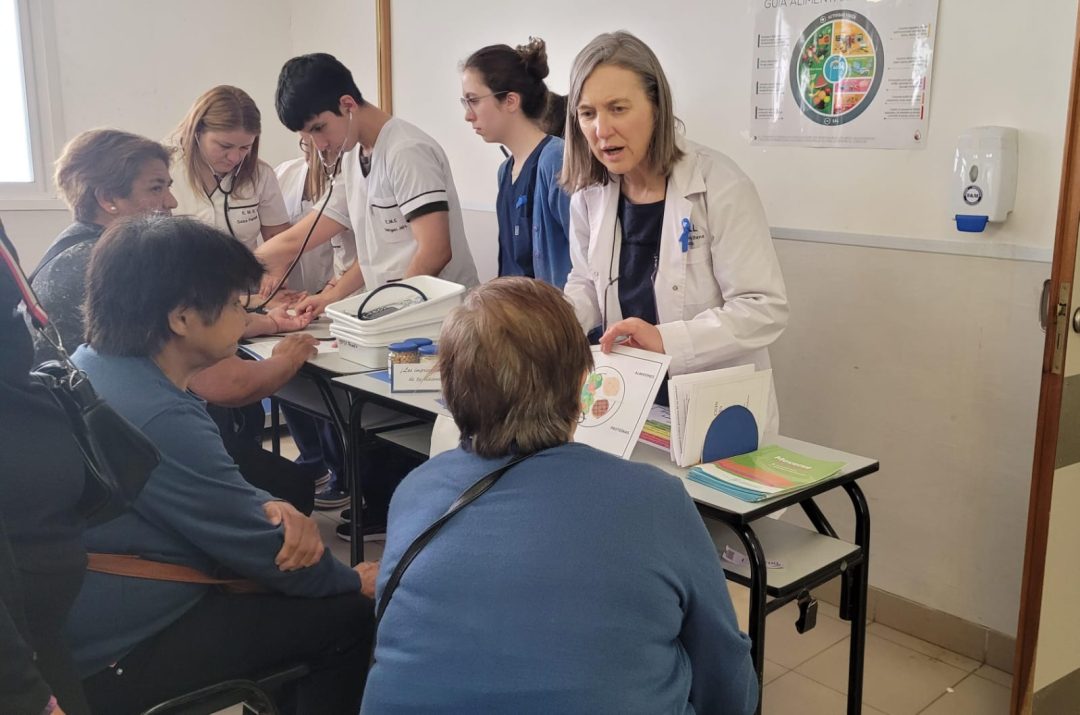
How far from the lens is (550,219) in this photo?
269cm

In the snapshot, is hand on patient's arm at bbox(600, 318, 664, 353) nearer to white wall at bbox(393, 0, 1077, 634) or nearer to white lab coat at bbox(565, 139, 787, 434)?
white lab coat at bbox(565, 139, 787, 434)

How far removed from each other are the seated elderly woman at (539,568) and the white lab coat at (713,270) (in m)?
0.86

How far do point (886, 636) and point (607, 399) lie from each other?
4.56 ft

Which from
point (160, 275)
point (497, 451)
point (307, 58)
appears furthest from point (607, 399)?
point (307, 58)

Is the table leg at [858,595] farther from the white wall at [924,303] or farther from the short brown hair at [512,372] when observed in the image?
the short brown hair at [512,372]

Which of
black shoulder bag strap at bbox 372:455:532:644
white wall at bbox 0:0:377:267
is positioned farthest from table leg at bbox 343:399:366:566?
white wall at bbox 0:0:377:267

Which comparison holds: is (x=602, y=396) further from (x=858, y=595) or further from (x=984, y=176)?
(x=984, y=176)

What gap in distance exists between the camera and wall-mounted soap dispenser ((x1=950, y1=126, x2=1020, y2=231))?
224 cm

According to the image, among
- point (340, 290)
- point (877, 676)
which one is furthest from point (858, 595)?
point (340, 290)

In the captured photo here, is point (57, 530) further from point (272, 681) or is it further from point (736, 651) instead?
point (736, 651)

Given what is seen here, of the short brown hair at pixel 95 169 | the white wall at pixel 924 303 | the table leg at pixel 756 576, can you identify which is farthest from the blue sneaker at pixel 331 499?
the table leg at pixel 756 576

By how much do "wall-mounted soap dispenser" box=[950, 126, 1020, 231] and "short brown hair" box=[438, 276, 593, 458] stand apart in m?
1.53

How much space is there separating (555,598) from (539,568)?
0.04m

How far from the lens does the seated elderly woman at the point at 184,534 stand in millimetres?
1437
